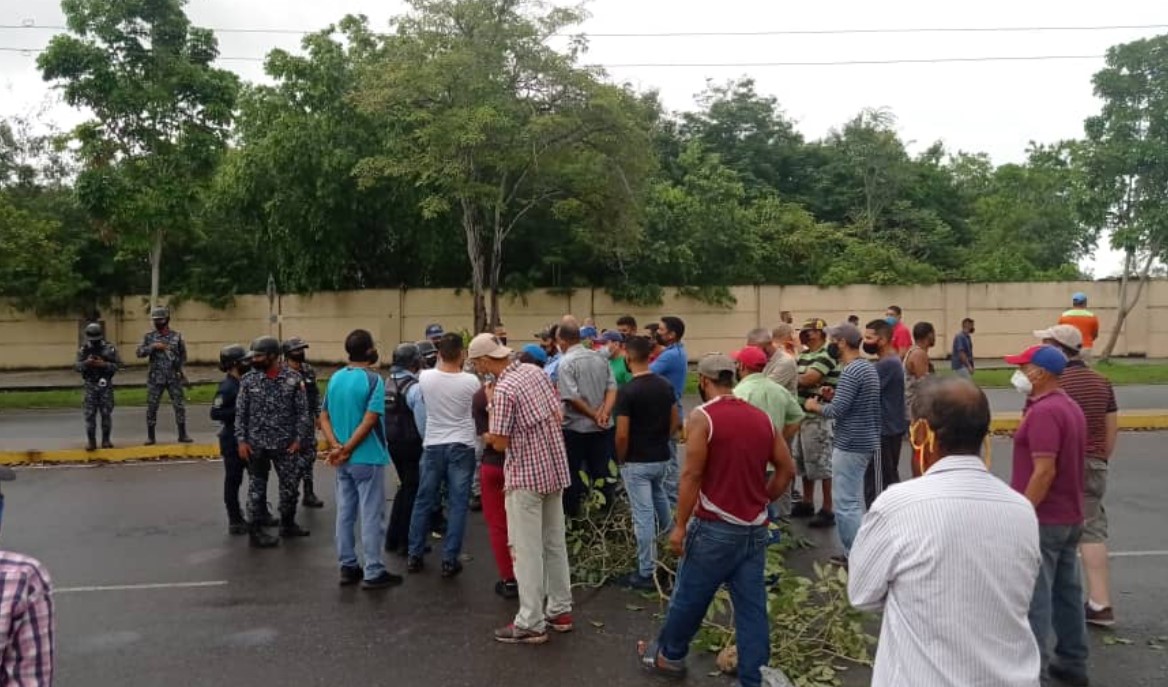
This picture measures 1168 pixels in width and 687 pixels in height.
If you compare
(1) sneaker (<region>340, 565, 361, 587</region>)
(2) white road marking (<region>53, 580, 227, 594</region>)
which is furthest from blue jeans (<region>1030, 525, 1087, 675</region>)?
(2) white road marking (<region>53, 580, 227, 594</region>)

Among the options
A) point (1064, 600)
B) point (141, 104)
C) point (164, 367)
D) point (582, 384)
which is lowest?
point (1064, 600)

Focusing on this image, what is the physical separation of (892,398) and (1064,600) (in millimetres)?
2517

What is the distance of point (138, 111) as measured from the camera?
2255 centimetres

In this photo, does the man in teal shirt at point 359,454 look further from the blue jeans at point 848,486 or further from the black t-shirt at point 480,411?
the blue jeans at point 848,486

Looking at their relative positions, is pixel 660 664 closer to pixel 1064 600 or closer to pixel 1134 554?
pixel 1064 600

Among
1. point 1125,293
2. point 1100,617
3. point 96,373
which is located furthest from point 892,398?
point 1125,293

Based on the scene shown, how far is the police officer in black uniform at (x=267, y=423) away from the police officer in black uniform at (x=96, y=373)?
5.03 metres

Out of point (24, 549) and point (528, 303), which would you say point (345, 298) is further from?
point (24, 549)

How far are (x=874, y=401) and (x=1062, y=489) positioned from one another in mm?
2068

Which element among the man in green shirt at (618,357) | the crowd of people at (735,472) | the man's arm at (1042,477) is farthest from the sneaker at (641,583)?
the man's arm at (1042,477)

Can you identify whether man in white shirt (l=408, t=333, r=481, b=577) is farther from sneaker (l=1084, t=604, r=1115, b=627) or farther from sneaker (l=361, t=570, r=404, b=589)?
sneaker (l=1084, t=604, r=1115, b=627)

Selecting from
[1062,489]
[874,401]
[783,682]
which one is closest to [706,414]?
[783,682]

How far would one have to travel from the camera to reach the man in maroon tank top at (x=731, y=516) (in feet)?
15.1

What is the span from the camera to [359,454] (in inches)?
263
